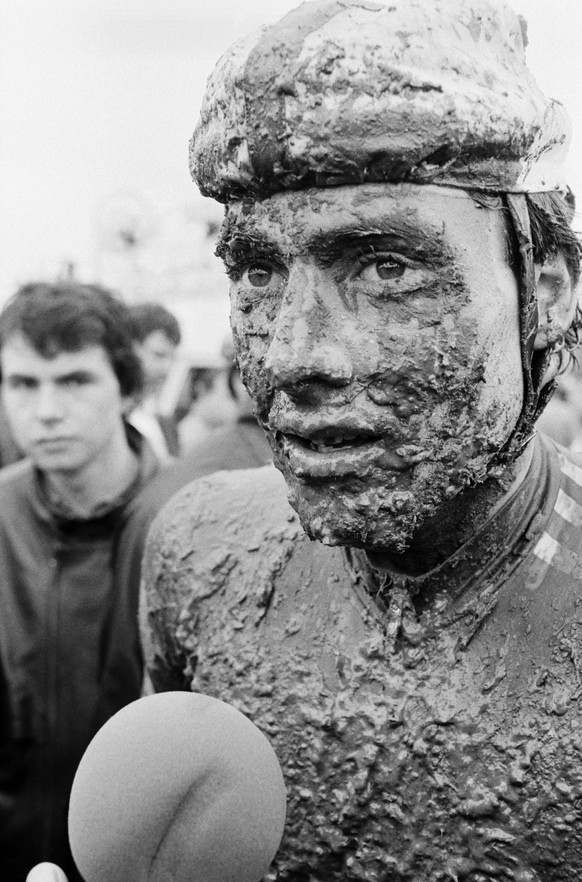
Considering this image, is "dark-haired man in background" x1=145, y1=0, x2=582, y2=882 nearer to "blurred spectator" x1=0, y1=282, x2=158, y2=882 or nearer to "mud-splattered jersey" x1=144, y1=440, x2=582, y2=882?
"mud-splattered jersey" x1=144, y1=440, x2=582, y2=882

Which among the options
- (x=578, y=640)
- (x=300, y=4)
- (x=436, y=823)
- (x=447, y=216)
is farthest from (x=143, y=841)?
(x=300, y=4)

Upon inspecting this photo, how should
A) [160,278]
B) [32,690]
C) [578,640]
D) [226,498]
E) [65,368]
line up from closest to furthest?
[578,640], [226,498], [32,690], [65,368], [160,278]

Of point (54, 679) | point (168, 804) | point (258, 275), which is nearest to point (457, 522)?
point (258, 275)

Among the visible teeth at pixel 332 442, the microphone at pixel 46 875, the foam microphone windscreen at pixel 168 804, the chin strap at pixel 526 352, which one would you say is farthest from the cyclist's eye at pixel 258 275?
the microphone at pixel 46 875

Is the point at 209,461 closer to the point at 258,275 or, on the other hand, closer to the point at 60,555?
the point at 60,555

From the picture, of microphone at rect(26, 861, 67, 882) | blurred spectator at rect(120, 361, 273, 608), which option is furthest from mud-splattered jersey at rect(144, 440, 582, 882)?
blurred spectator at rect(120, 361, 273, 608)

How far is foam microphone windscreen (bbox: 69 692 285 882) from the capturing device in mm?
1688

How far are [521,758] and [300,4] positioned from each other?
4.83 feet

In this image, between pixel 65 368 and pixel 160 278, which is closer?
pixel 65 368

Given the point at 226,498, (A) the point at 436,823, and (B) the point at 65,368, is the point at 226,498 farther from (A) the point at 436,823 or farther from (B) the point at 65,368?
(B) the point at 65,368

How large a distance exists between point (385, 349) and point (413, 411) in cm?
13

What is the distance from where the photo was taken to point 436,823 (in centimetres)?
218

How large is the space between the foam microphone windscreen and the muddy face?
0.50 metres

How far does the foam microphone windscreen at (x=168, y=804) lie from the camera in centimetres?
169
